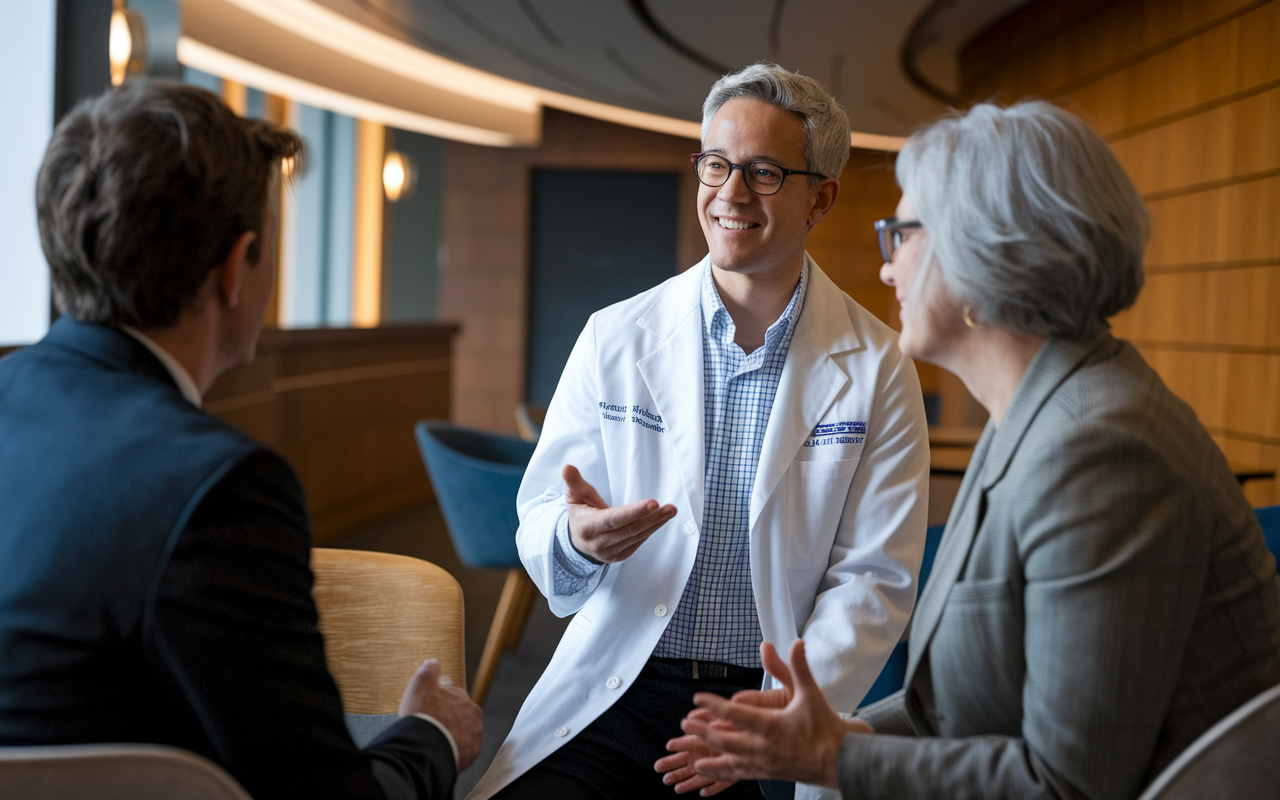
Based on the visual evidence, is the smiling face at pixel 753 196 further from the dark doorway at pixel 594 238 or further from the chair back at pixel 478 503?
the dark doorway at pixel 594 238

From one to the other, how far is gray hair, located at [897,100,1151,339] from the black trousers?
0.77 metres

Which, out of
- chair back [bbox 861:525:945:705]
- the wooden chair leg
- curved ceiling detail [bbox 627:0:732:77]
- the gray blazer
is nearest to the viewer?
the gray blazer

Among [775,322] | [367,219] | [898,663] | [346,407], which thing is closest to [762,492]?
[775,322]

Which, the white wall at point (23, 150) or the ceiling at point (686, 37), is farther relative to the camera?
the ceiling at point (686, 37)

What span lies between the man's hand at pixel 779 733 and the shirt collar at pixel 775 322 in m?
0.76

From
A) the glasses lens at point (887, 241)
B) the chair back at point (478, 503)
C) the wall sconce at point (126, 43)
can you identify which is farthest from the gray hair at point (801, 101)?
the wall sconce at point (126, 43)

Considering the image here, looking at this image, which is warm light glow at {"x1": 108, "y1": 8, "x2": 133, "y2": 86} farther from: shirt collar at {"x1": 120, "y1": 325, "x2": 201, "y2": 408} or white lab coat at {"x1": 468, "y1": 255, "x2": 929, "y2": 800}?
shirt collar at {"x1": 120, "y1": 325, "x2": 201, "y2": 408}

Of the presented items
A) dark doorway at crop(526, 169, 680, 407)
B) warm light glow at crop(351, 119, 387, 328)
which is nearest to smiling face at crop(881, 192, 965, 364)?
warm light glow at crop(351, 119, 387, 328)

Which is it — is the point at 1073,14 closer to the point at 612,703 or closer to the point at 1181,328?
the point at 1181,328

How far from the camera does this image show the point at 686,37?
6.85 meters

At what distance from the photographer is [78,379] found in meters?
1.01

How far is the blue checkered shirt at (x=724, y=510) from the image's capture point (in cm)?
164

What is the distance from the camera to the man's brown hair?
3.23 feet

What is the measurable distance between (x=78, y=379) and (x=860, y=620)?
45.0 inches
